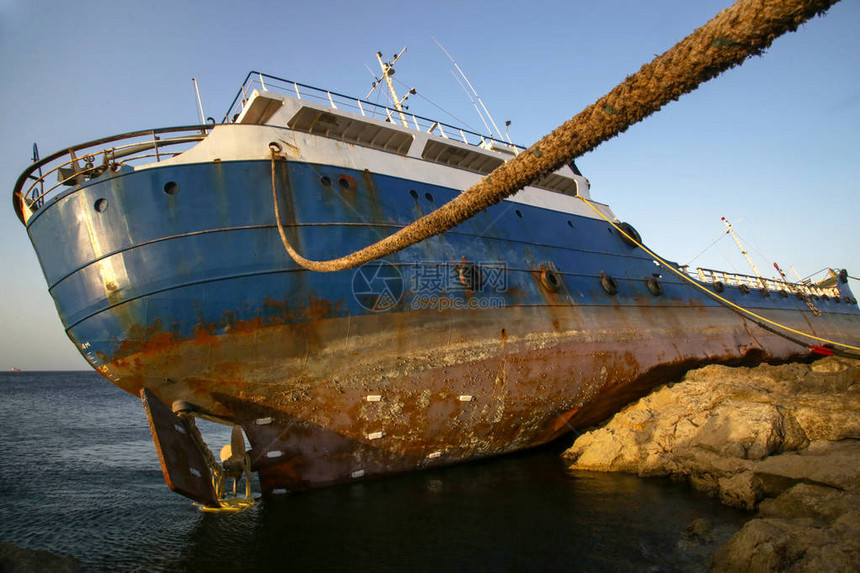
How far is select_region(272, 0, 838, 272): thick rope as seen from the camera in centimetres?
191

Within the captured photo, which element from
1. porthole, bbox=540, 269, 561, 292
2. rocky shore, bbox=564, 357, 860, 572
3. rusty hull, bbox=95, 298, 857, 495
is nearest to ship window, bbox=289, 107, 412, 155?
rusty hull, bbox=95, 298, 857, 495

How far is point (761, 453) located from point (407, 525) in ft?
19.3

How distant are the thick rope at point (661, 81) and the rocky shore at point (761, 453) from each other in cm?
408

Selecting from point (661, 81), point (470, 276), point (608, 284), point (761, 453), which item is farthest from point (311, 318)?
point (608, 284)

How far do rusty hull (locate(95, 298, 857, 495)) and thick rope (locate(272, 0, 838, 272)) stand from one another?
15.1ft

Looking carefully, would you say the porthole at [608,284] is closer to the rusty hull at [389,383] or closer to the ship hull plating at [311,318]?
the rusty hull at [389,383]

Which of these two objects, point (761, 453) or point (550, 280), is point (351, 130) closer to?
point (550, 280)

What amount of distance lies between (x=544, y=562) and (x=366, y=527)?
8.26ft

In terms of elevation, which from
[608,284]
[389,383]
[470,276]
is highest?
[470,276]

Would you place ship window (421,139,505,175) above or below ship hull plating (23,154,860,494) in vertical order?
above

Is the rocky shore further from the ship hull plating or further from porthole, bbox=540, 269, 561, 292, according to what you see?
porthole, bbox=540, 269, 561, 292

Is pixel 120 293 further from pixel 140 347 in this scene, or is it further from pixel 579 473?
pixel 579 473

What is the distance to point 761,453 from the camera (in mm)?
6984

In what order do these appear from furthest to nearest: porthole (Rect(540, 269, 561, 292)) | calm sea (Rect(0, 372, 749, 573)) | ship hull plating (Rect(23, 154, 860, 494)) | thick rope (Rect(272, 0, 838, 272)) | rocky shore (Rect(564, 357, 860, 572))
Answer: porthole (Rect(540, 269, 561, 292)) → ship hull plating (Rect(23, 154, 860, 494)) → calm sea (Rect(0, 372, 749, 573)) → rocky shore (Rect(564, 357, 860, 572)) → thick rope (Rect(272, 0, 838, 272))
